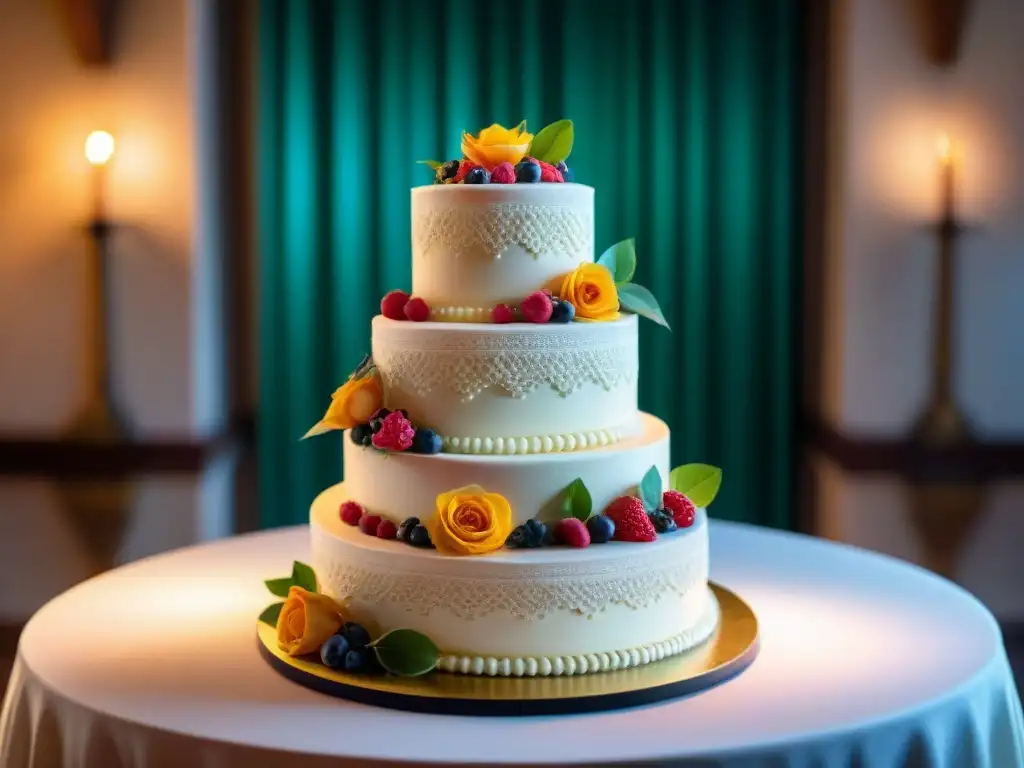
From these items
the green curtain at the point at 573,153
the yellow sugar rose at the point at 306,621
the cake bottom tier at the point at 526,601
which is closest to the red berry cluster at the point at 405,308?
the cake bottom tier at the point at 526,601

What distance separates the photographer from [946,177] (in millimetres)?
4547

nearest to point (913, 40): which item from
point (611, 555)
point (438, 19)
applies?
point (438, 19)

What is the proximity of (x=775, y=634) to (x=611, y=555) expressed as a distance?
0.47m

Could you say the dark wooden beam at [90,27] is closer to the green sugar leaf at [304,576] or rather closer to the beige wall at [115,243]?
the beige wall at [115,243]

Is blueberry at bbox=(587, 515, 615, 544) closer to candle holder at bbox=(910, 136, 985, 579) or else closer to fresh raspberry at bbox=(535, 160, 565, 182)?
fresh raspberry at bbox=(535, 160, 565, 182)

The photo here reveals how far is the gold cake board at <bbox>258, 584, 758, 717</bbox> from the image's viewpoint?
7.42 ft

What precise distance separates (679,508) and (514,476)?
1.24ft

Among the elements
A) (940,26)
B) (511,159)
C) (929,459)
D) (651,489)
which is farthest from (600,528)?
(940,26)

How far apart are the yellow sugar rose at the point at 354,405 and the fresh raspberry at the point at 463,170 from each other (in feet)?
1.47

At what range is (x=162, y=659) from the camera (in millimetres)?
2527

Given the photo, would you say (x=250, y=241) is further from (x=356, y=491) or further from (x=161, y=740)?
(x=161, y=740)

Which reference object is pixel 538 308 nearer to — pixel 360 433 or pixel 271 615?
pixel 360 433

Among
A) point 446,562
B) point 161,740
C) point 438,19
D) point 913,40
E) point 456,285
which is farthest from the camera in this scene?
point 438,19

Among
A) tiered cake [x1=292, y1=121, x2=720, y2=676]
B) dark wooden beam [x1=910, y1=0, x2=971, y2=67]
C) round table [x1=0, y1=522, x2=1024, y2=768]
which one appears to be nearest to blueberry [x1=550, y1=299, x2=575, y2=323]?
tiered cake [x1=292, y1=121, x2=720, y2=676]
